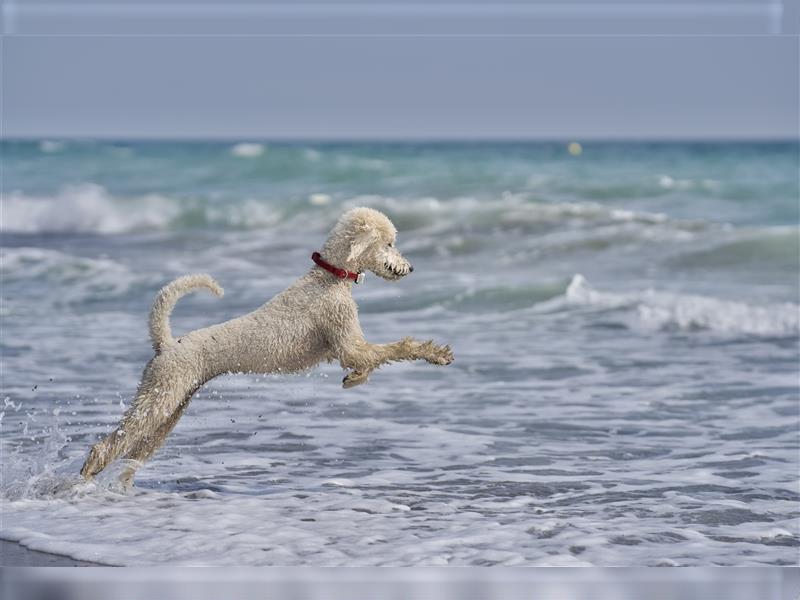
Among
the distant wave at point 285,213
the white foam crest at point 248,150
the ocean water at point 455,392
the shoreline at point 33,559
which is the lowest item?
the shoreline at point 33,559

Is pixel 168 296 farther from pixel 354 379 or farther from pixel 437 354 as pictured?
pixel 437 354

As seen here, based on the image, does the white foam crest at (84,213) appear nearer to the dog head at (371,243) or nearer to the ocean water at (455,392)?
the ocean water at (455,392)

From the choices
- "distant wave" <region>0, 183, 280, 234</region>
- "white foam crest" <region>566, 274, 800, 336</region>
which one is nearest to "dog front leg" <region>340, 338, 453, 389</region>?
"white foam crest" <region>566, 274, 800, 336</region>

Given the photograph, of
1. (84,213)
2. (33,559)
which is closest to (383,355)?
(33,559)

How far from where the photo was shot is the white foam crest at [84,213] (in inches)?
617

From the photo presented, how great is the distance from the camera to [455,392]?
6.61m

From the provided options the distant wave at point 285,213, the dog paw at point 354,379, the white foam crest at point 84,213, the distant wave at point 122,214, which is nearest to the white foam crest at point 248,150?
the distant wave at point 285,213

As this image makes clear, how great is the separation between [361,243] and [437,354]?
40 cm

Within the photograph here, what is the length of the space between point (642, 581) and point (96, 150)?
21.2m

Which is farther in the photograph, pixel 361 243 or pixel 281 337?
pixel 281 337

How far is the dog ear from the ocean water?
934mm

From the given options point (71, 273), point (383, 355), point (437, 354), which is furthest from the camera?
point (71, 273)

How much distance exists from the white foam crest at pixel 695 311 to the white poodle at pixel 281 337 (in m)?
5.36

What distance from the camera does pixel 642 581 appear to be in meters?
3.53
